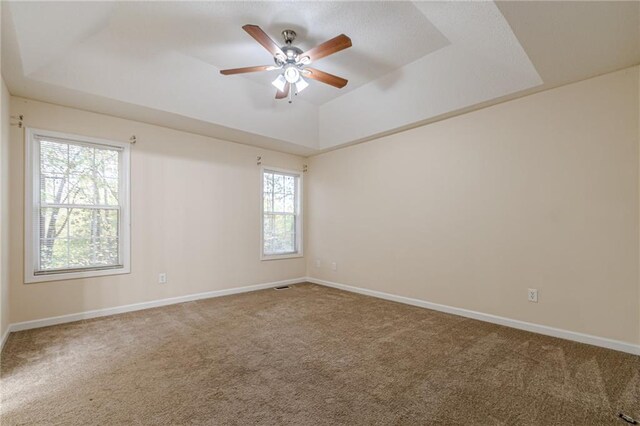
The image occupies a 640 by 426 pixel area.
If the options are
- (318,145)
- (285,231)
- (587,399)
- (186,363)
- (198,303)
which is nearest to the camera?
(587,399)

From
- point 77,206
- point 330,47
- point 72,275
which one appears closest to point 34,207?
point 77,206

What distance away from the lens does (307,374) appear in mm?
2166

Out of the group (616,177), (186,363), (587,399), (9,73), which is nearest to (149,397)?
(186,363)

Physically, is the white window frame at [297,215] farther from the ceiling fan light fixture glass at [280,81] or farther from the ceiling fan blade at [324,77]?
the ceiling fan blade at [324,77]

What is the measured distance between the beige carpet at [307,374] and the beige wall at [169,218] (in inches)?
15.7

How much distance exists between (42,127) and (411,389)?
4.28 metres

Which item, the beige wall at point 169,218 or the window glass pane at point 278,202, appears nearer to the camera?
the beige wall at point 169,218

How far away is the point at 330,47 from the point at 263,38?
57 cm

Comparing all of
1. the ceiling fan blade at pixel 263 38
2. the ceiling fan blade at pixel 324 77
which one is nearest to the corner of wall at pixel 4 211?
the ceiling fan blade at pixel 263 38

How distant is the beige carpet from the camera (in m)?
1.72

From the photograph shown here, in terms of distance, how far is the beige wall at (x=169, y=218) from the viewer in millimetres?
3098

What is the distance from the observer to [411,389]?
1962 millimetres

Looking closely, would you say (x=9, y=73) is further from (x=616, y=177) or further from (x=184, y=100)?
(x=616, y=177)

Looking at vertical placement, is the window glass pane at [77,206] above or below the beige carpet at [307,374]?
above
